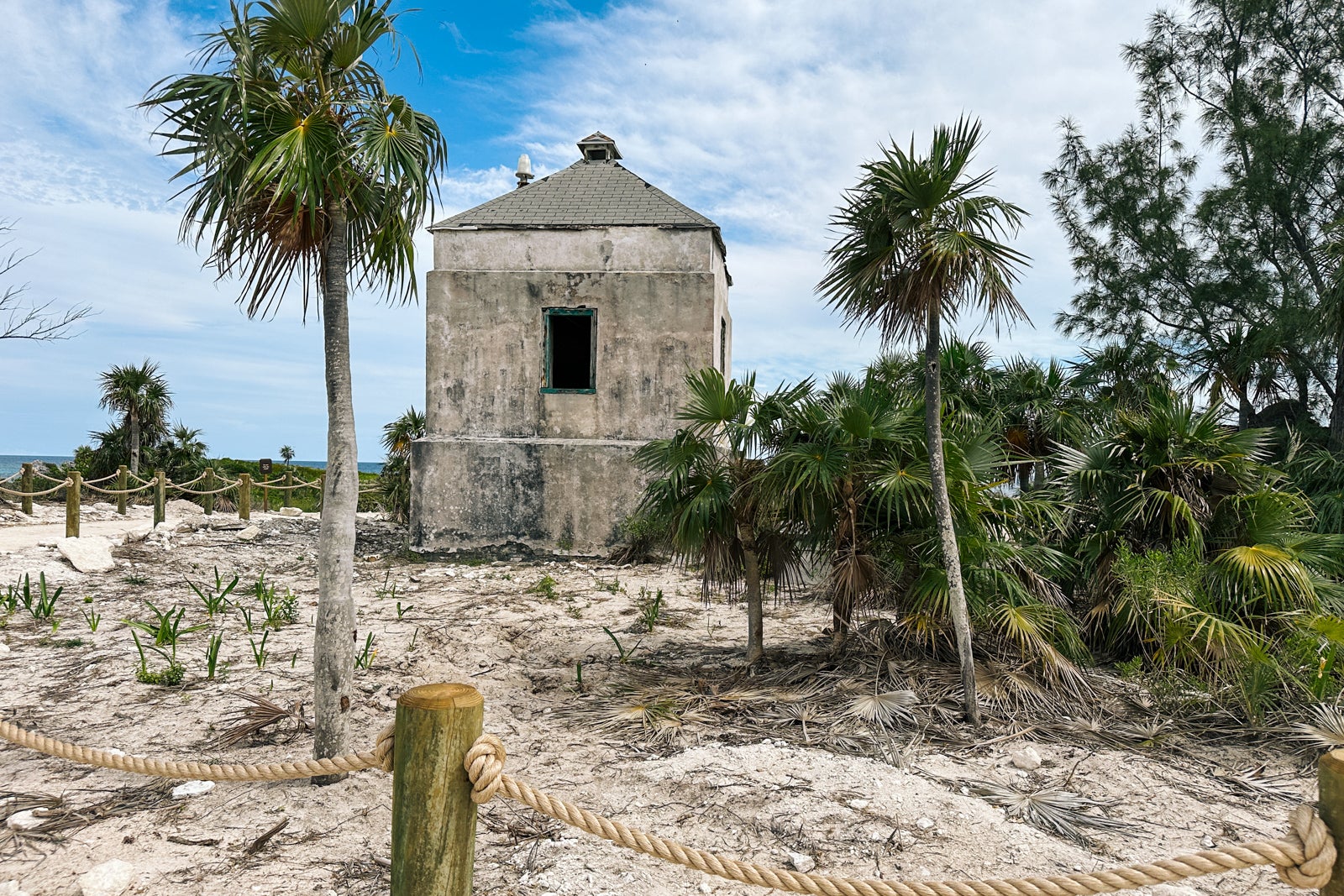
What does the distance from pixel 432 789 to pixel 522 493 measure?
1100cm

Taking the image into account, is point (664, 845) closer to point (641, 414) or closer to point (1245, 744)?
point (1245, 744)

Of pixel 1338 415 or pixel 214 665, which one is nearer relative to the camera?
pixel 214 665

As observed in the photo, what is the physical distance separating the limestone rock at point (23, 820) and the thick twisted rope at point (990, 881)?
3132 millimetres

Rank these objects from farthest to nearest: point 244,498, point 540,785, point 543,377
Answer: point 244,498 < point 543,377 < point 540,785

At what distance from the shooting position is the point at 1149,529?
7.11 m

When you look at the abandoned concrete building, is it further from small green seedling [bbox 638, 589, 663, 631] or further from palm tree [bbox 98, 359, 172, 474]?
palm tree [bbox 98, 359, 172, 474]

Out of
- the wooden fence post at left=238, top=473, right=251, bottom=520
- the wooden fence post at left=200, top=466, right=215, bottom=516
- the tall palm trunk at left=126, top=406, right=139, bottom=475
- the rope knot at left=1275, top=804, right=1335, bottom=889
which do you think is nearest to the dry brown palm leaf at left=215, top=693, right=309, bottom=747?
the rope knot at left=1275, top=804, right=1335, bottom=889

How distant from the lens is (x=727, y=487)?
6484 mm

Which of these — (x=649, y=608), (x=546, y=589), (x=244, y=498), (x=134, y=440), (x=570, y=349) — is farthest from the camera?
(x=134, y=440)

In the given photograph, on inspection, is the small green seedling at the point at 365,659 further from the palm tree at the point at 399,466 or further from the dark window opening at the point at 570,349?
the palm tree at the point at 399,466

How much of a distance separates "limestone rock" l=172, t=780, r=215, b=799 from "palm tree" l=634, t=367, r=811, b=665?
11.6 ft

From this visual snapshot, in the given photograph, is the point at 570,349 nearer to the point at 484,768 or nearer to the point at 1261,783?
the point at 1261,783

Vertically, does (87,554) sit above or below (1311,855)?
below

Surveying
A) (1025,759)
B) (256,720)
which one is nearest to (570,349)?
(256,720)
